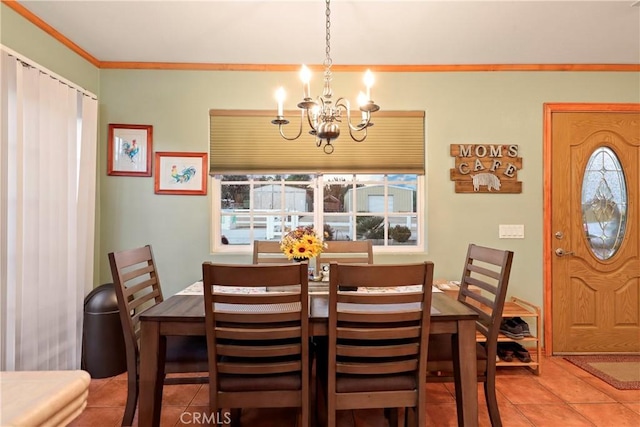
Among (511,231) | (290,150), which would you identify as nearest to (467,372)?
(511,231)

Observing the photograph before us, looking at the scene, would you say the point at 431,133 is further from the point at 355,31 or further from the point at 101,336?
the point at 101,336

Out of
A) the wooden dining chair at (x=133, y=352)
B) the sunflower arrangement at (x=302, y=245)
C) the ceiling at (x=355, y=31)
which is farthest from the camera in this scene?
the ceiling at (x=355, y=31)

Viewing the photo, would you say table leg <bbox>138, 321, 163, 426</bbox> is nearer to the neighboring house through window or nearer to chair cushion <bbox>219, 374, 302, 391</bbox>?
chair cushion <bbox>219, 374, 302, 391</bbox>

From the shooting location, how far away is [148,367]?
5.22 ft

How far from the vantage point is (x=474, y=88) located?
3.05 m

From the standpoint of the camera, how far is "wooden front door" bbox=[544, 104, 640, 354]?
3000 mm

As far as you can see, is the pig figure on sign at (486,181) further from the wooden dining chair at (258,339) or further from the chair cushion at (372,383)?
the wooden dining chair at (258,339)

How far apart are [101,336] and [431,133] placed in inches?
122

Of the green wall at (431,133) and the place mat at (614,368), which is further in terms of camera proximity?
the green wall at (431,133)

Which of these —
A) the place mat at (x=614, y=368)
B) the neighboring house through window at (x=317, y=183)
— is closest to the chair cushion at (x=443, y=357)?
the neighboring house through window at (x=317, y=183)

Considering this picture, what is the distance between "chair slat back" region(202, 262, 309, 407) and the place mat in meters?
2.47

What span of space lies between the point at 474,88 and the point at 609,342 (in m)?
2.51

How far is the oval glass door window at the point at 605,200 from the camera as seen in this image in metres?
3.03

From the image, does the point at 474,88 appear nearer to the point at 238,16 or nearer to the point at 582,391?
the point at 238,16
